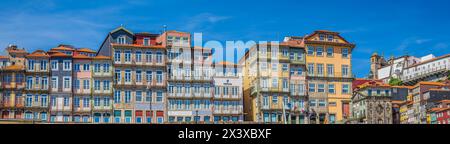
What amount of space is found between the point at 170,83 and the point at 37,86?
789cm

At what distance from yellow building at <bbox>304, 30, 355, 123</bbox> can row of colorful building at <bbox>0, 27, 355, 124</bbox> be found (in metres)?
0.07

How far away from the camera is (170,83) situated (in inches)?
1496

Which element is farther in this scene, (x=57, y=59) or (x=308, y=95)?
(x=308, y=95)

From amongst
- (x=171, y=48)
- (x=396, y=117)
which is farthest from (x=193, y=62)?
(x=396, y=117)

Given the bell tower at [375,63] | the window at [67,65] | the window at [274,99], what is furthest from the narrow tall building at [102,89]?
the bell tower at [375,63]

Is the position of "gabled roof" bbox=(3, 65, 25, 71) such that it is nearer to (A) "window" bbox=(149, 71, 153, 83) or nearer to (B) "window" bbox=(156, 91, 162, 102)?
(A) "window" bbox=(149, 71, 153, 83)

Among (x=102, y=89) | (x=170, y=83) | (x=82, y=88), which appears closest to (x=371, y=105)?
(x=170, y=83)

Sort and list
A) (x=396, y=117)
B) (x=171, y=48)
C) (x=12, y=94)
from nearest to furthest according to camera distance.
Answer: (x=12, y=94)
(x=171, y=48)
(x=396, y=117)

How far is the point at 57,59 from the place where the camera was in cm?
3744
